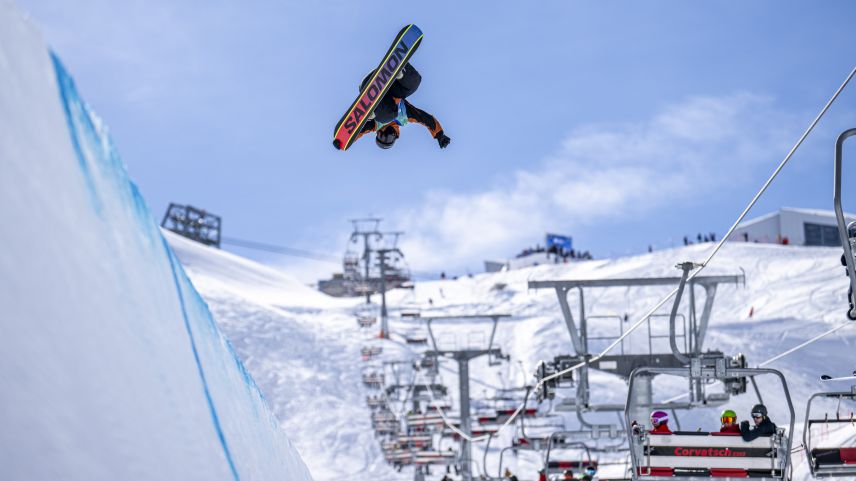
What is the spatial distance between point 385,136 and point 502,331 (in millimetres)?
37396

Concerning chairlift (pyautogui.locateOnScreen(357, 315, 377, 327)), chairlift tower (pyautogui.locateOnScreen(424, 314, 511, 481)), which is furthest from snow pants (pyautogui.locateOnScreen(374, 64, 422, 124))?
chairlift (pyautogui.locateOnScreen(357, 315, 377, 327))

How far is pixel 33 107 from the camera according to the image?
2.57m

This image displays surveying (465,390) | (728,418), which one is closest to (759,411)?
(728,418)

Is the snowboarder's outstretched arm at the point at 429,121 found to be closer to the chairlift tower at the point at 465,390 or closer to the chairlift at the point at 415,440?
the chairlift tower at the point at 465,390

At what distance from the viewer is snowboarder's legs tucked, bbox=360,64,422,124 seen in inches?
214

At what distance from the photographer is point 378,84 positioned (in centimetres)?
532

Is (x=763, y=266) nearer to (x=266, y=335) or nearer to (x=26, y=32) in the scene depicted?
(x=266, y=335)

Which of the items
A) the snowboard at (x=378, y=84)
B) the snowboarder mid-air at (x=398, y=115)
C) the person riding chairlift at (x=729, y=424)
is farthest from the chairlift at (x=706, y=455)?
the snowboard at (x=378, y=84)

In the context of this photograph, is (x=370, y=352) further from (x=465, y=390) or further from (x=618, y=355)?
(x=618, y=355)

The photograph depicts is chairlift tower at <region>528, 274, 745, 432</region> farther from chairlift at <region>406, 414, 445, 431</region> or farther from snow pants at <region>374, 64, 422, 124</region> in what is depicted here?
snow pants at <region>374, 64, 422, 124</region>

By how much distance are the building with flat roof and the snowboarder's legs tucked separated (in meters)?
59.7

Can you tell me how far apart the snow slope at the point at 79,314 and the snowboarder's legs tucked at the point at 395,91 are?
2.25 meters

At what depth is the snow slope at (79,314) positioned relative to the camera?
2.37 meters

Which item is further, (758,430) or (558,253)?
(558,253)
